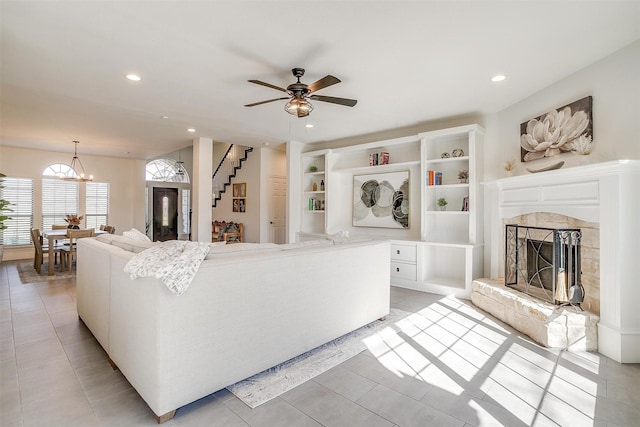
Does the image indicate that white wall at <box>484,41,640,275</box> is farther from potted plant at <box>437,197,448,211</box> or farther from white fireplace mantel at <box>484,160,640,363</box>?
potted plant at <box>437,197,448,211</box>

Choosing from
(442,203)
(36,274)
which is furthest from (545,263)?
(36,274)

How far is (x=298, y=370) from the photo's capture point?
2.34 m

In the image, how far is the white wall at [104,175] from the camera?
7363mm

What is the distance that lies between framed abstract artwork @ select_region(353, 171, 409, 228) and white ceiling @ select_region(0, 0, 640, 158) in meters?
1.28

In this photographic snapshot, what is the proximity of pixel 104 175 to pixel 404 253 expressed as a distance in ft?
28.2

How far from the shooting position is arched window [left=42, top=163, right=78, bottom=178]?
7.83 m

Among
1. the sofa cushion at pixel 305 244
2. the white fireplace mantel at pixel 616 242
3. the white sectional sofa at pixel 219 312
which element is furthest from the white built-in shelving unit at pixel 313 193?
the white fireplace mantel at pixel 616 242

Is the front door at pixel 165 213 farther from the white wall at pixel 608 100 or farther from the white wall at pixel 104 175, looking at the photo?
the white wall at pixel 608 100

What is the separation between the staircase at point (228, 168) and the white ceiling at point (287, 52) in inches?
137

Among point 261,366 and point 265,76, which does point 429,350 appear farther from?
point 265,76

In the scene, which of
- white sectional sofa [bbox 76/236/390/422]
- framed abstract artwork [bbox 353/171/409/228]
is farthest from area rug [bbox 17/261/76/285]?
framed abstract artwork [bbox 353/171/409/228]

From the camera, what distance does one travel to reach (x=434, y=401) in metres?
1.97

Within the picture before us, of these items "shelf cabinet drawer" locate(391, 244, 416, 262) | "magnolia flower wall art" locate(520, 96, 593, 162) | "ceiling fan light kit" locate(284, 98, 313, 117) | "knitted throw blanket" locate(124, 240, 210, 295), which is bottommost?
"shelf cabinet drawer" locate(391, 244, 416, 262)

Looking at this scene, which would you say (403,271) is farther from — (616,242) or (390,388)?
(390,388)
